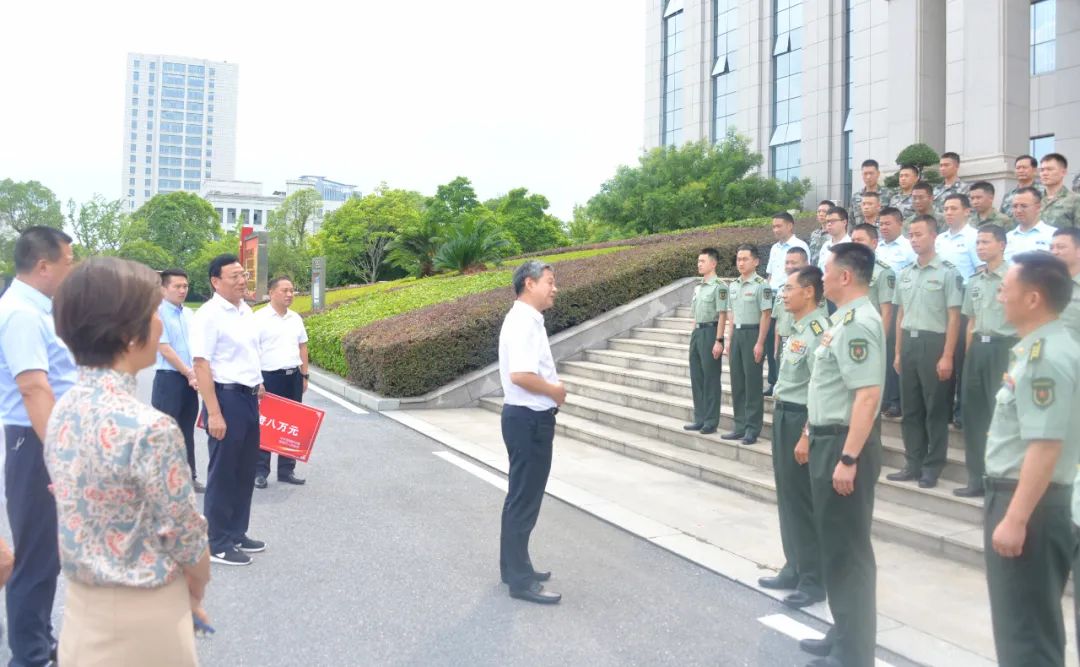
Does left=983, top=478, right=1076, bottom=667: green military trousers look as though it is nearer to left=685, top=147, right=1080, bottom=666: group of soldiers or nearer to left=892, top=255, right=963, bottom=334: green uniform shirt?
left=685, top=147, right=1080, bottom=666: group of soldiers

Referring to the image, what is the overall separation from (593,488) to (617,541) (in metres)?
1.52

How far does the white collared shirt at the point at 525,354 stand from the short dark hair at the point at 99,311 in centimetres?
250

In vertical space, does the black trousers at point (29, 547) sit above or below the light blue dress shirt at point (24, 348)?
below

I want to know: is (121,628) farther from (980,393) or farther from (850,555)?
(980,393)

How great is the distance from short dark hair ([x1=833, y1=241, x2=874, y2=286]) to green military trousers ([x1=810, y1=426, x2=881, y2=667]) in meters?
0.80

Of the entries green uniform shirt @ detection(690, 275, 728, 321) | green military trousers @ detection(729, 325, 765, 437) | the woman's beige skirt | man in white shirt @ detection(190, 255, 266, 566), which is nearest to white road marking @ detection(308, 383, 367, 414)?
green uniform shirt @ detection(690, 275, 728, 321)

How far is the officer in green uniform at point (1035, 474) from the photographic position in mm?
2777

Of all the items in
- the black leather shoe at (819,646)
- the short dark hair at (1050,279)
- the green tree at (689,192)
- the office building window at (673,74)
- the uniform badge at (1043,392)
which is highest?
the office building window at (673,74)

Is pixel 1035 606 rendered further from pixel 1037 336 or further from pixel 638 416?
pixel 638 416

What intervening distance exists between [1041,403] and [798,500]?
1928 millimetres

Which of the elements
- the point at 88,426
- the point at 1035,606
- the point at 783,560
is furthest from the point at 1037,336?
the point at 88,426

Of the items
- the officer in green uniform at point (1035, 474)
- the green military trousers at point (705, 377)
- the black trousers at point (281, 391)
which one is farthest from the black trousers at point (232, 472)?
the green military trousers at point (705, 377)

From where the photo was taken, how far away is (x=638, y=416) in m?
9.34

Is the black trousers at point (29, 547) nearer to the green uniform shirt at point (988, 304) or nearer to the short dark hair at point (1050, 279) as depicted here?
the short dark hair at point (1050, 279)
